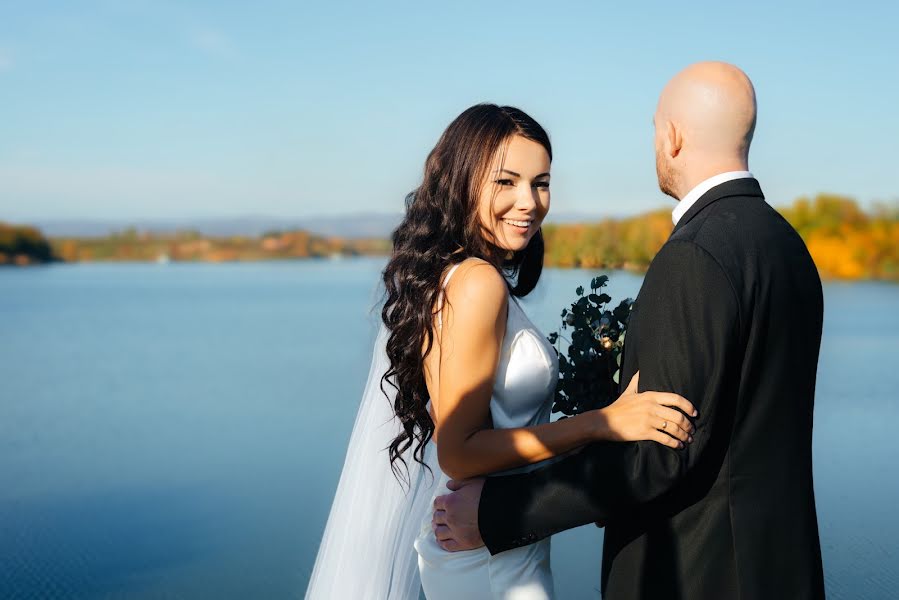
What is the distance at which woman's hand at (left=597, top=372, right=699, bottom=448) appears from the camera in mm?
1704

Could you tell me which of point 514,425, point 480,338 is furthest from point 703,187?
point 514,425

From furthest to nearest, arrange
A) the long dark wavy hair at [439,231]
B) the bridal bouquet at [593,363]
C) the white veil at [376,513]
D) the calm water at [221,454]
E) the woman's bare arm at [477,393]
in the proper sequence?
1. the calm water at [221,454]
2. the white veil at [376,513]
3. the bridal bouquet at [593,363]
4. the long dark wavy hair at [439,231]
5. the woman's bare arm at [477,393]

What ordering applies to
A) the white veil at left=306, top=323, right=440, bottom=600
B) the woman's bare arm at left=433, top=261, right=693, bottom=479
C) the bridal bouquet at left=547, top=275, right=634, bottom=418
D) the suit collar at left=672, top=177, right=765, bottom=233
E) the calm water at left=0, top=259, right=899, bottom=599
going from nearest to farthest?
the suit collar at left=672, top=177, right=765, bottom=233 < the woman's bare arm at left=433, top=261, right=693, bottom=479 < the bridal bouquet at left=547, top=275, right=634, bottom=418 < the white veil at left=306, top=323, right=440, bottom=600 < the calm water at left=0, top=259, right=899, bottom=599

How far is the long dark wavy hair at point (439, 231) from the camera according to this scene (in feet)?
7.05

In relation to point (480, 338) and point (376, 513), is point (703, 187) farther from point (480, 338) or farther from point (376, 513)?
point (376, 513)

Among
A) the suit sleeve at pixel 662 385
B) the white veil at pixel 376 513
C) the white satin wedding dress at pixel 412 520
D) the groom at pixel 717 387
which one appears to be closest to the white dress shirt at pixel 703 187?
the groom at pixel 717 387

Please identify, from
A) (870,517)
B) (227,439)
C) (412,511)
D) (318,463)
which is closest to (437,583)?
(412,511)

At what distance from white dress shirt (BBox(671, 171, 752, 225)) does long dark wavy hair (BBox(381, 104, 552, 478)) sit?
1.54ft

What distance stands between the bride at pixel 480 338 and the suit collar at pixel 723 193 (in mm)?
401

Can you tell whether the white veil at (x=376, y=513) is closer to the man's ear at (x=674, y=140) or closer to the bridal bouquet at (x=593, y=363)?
the bridal bouquet at (x=593, y=363)

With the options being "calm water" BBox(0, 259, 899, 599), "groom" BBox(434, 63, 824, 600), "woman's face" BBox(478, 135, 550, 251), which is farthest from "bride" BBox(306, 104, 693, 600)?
"calm water" BBox(0, 259, 899, 599)

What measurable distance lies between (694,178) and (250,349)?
13386 mm

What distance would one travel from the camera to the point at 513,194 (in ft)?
7.11

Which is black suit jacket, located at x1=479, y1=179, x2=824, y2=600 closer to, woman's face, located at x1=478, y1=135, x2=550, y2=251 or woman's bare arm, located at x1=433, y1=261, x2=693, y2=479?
woman's bare arm, located at x1=433, y1=261, x2=693, y2=479
